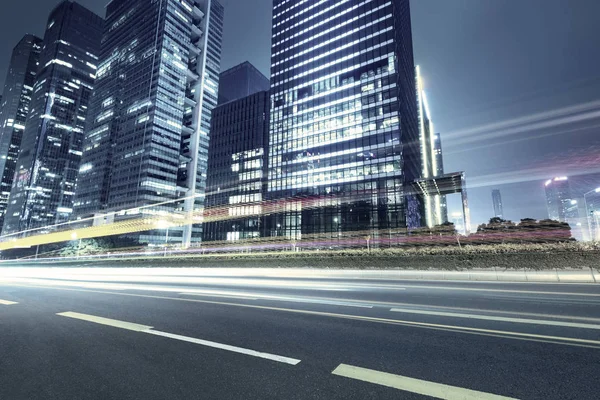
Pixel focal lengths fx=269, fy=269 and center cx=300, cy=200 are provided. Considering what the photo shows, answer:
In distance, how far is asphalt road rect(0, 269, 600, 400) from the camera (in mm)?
3201

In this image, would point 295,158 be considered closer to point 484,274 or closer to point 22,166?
point 484,274

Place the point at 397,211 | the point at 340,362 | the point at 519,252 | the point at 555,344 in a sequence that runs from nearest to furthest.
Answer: the point at 340,362 → the point at 555,344 → the point at 519,252 → the point at 397,211

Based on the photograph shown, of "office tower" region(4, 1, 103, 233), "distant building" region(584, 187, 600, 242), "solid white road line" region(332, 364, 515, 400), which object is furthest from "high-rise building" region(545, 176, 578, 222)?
"office tower" region(4, 1, 103, 233)

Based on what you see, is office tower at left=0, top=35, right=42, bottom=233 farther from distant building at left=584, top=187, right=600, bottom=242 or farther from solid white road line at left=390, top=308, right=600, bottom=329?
distant building at left=584, top=187, right=600, bottom=242

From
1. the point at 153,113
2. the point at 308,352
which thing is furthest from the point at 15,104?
the point at 308,352

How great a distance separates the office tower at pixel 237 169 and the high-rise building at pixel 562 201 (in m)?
91.2

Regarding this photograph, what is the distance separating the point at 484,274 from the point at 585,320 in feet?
37.3

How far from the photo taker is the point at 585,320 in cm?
596

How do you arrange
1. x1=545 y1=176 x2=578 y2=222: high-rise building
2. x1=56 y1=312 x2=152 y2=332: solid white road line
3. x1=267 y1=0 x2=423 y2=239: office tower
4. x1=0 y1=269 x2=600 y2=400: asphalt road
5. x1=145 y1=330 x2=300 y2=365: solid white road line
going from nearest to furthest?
1. x1=0 y1=269 x2=600 y2=400: asphalt road
2. x1=145 y1=330 x2=300 y2=365: solid white road line
3. x1=56 y1=312 x2=152 y2=332: solid white road line
4. x1=267 y1=0 x2=423 y2=239: office tower
5. x1=545 y1=176 x2=578 y2=222: high-rise building

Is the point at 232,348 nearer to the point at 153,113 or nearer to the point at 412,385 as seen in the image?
the point at 412,385

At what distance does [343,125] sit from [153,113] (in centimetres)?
8603

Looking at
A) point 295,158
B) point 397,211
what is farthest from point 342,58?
point 397,211

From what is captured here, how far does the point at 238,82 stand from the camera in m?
174

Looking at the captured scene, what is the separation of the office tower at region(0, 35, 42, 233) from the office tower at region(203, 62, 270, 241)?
468 feet
